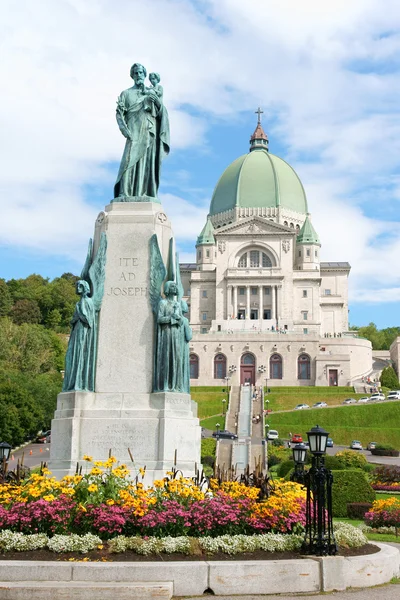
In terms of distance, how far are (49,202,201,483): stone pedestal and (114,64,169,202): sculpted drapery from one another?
0.71 meters

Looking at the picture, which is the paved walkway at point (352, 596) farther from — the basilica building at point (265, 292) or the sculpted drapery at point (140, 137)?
the basilica building at point (265, 292)

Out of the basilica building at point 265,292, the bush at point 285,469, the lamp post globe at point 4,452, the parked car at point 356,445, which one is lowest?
the bush at point 285,469

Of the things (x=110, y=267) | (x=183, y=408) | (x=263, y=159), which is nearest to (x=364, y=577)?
(x=183, y=408)

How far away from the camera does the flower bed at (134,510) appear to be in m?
10.1

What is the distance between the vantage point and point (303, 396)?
70.1 m

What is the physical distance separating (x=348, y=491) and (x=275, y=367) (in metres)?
59.0

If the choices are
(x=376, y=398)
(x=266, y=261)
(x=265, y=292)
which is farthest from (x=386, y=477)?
(x=266, y=261)

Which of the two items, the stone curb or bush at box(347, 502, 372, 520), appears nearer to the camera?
the stone curb

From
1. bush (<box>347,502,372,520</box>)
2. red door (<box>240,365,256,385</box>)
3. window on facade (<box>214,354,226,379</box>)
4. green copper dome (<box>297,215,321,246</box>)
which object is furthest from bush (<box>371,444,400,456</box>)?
green copper dome (<box>297,215,321,246</box>)

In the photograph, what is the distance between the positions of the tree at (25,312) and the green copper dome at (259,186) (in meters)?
33.1

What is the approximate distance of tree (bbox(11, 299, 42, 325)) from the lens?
116062mm

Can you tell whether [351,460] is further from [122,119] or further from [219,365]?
[219,365]

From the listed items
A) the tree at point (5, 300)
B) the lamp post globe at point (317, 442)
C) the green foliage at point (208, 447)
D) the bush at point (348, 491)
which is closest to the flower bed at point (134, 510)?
the lamp post globe at point (317, 442)

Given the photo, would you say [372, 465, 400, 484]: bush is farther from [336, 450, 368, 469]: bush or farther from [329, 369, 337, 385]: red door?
[329, 369, 337, 385]: red door
